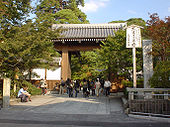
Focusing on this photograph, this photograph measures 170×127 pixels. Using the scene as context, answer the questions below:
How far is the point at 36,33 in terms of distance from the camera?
11992 mm

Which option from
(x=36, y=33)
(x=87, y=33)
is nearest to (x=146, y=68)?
(x=36, y=33)

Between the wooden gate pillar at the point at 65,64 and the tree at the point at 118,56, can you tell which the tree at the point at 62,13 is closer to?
the wooden gate pillar at the point at 65,64

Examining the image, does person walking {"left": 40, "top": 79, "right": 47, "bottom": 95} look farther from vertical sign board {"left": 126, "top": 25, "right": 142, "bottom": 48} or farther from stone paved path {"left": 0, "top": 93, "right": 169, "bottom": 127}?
vertical sign board {"left": 126, "top": 25, "right": 142, "bottom": 48}

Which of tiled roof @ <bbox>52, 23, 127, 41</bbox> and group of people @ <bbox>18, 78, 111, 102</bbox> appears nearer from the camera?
group of people @ <bbox>18, 78, 111, 102</bbox>

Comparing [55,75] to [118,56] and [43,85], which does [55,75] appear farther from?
[118,56]

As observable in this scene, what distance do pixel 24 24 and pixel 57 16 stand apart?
18391mm

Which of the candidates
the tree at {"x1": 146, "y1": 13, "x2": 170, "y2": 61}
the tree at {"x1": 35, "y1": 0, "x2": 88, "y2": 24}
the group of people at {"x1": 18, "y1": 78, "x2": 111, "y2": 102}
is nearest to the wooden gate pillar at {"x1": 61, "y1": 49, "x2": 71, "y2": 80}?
the group of people at {"x1": 18, "y1": 78, "x2": 111, "y2": 102}

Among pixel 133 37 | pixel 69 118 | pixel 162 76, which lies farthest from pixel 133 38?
pixel 69 118

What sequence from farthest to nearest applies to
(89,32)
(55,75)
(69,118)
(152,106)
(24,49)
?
(89,32) < (55,75) < (24,49) < (152,106) < (69,118)

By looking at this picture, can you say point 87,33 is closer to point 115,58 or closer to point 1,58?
point 115,58

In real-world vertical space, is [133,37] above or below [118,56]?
above

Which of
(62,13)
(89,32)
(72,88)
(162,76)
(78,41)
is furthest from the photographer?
(62,13)

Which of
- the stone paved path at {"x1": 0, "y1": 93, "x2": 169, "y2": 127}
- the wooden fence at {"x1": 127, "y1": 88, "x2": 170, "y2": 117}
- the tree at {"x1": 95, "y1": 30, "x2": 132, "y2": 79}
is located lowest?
the stone paved path at {"x1": 0, "y1": 93, "x2": 169, "y2": 127}

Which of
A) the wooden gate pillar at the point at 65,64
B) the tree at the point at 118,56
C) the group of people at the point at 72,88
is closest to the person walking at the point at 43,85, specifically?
the group of people at the point at 72,88
